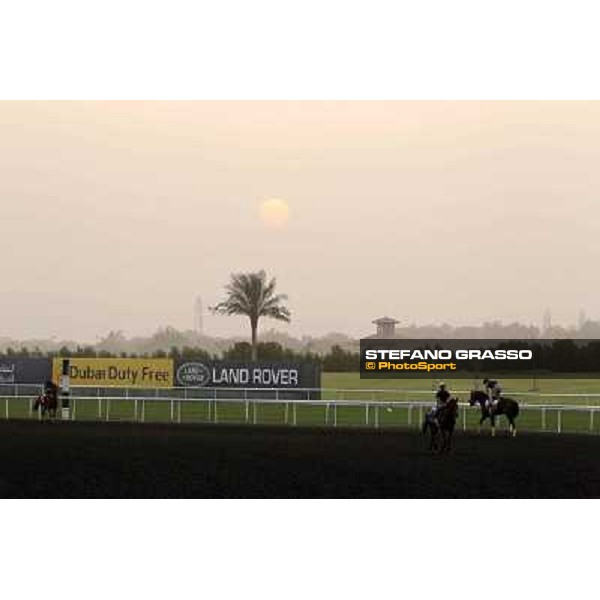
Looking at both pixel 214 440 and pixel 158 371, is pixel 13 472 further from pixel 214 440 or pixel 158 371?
pixel 158 371

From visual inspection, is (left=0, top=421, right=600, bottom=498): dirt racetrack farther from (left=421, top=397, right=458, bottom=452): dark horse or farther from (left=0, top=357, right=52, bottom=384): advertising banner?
(left=0, top=357, right=52, bottom=384): advertising banner

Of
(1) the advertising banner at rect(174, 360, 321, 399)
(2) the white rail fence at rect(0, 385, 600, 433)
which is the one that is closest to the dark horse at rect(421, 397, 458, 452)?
(2) the white rail fence at rect(0, 385, 600, 433)

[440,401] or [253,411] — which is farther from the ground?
[440,401]

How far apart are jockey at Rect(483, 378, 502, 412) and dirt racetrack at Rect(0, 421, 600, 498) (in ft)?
2.83

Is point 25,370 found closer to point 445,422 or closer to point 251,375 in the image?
point 251,375

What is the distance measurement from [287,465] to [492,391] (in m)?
8.61

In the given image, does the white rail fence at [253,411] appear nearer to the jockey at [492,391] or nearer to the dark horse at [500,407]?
the dark horse at [500,407]

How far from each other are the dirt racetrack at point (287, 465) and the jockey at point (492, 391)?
0.86m

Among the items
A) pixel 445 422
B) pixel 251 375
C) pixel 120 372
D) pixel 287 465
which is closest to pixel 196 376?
pixel 251 375

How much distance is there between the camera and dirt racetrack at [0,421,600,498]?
12.6m

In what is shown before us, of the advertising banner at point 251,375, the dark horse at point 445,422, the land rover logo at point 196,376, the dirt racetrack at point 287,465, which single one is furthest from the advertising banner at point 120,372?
→ the dark horse at point 445,422

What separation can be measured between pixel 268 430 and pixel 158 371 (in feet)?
42.0

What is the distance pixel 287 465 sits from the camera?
Result: 15.7 m

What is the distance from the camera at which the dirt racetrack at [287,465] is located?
41.3 ft
